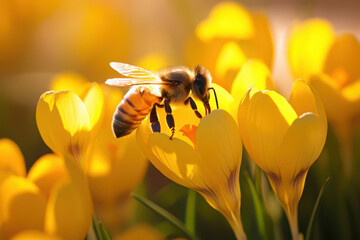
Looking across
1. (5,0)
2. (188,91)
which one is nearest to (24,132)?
(5,0)

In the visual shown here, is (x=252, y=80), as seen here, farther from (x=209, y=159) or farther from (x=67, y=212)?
(x=67, y=212)

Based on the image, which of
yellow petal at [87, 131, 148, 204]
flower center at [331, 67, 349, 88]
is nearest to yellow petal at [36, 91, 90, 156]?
yellow petal at [87, 131, 148, 204]

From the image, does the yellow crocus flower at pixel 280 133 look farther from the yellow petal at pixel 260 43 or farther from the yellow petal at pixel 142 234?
the yellow petal at pixel 260 43

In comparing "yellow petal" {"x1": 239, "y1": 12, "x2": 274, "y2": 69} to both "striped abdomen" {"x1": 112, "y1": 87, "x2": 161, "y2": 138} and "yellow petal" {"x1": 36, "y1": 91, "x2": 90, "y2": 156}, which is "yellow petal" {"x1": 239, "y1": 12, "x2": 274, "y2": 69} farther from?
"yellow petal" {"x1": 36, "y1": 91, "x2": 90, "y2": 156}

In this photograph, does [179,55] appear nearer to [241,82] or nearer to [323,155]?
[323,155]

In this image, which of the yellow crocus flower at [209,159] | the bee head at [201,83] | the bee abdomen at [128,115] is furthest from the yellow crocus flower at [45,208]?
the bee head at [201,83]

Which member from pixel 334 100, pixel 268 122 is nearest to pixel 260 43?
pixel 334 100
